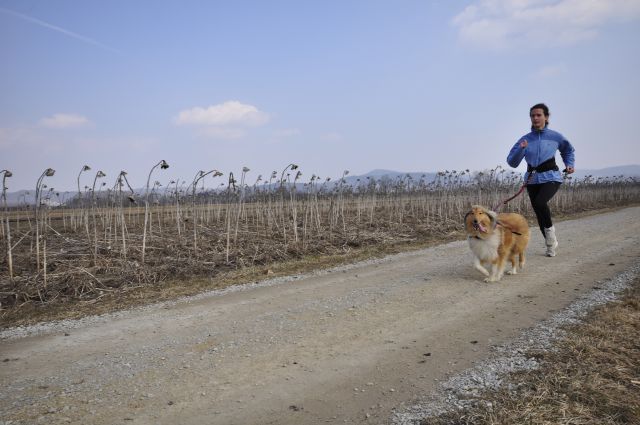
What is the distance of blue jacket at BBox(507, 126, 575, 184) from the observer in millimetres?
6590

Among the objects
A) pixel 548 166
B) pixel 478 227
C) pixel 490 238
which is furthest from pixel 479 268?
pixel 548 166

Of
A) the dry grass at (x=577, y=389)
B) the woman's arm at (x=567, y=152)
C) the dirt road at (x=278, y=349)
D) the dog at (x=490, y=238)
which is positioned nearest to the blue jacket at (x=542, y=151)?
the woman's arm at (x=567, y=152)

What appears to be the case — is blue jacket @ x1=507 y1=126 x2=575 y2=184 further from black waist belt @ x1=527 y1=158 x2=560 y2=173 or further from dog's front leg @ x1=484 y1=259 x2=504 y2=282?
dog's front leg @ x1=484 y1=259 x2=504 y2=282

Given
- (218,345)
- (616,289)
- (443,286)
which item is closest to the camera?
(218,345)

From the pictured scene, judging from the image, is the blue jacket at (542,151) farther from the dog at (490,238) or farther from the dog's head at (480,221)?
the dog's head at (480,221)

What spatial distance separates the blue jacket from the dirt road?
1.56 metres

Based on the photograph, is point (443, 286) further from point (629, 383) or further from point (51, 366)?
point (51, 366)

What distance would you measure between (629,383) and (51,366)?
4.41m

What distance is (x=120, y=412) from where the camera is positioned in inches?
106

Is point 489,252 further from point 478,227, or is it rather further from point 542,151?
point 542,151

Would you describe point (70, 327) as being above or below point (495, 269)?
below

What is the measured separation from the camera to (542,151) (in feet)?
21.6

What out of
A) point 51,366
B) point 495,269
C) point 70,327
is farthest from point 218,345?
point 495,269

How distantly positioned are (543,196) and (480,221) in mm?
1906
